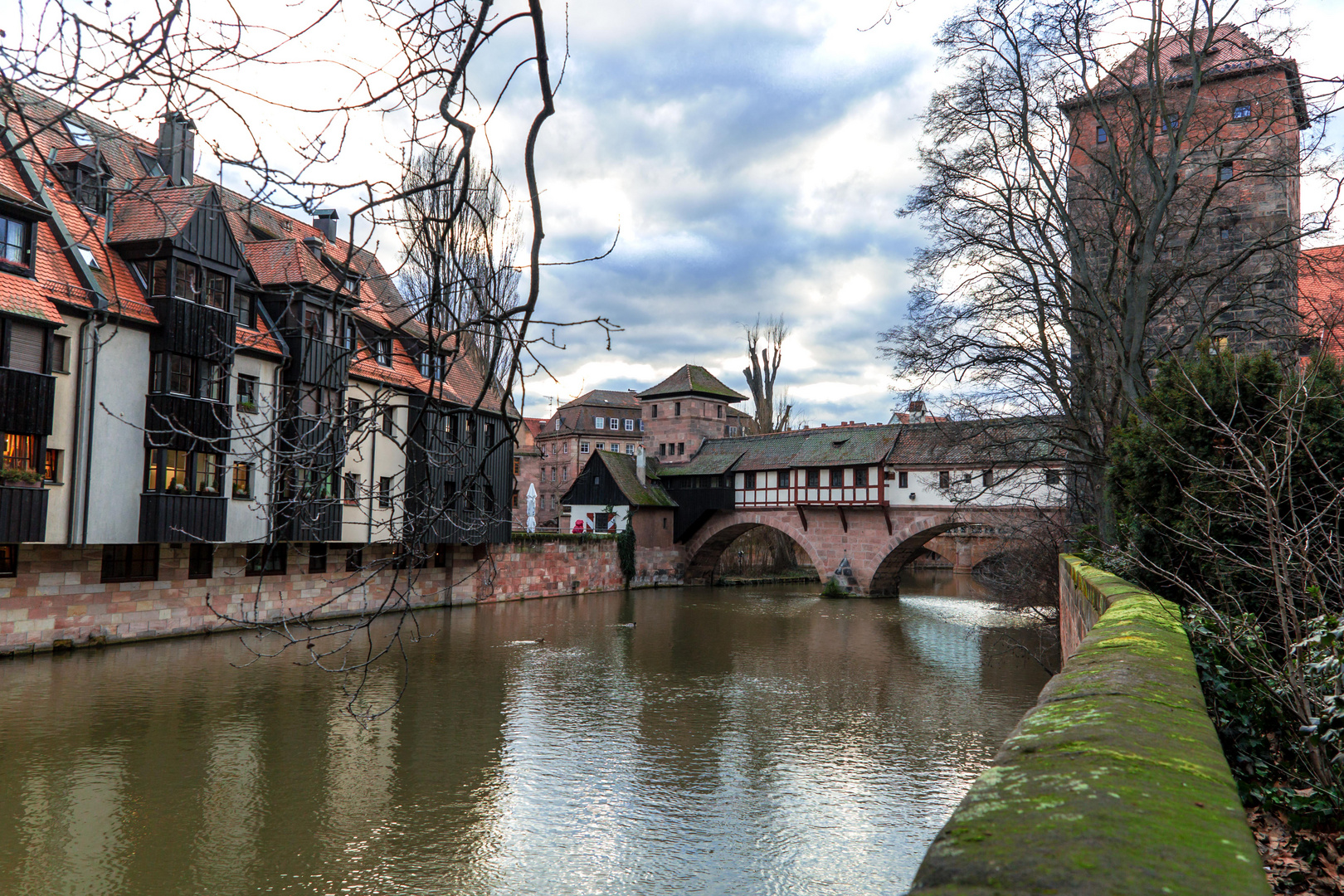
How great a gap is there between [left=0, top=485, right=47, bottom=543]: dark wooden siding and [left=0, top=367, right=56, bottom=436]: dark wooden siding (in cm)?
86

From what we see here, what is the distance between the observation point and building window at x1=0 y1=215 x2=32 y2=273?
42.1 ft

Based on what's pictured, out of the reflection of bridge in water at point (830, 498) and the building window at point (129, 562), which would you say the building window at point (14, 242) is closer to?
the building window at point (129, 562)

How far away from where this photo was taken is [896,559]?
1148 inches

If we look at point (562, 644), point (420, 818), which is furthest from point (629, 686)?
point (420, 818)

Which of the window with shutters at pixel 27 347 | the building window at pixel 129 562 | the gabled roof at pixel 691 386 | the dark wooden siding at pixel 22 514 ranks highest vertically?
the gabled roof at pixel 691 386

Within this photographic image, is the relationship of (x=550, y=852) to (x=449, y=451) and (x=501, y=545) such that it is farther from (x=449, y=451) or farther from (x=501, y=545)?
(x=501, y=545)

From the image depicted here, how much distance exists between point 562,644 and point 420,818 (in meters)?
9.89

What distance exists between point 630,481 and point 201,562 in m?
18.4

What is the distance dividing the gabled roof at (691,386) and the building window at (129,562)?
23.5 m

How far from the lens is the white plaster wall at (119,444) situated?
13898 mm

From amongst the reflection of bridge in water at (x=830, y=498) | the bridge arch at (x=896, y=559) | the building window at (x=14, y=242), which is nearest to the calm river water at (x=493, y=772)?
the building window at (x=14, y=242)

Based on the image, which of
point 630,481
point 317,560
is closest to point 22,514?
point 317,560

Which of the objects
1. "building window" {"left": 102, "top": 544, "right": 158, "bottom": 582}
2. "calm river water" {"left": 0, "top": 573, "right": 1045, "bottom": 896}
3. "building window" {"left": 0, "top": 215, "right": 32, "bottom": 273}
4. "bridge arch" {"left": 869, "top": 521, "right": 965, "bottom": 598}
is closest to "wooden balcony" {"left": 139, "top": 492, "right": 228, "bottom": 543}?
"building window" {"left": 102, "top": 544, "right": 158, "bottom": 582}

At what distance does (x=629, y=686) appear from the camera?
12906 mm
